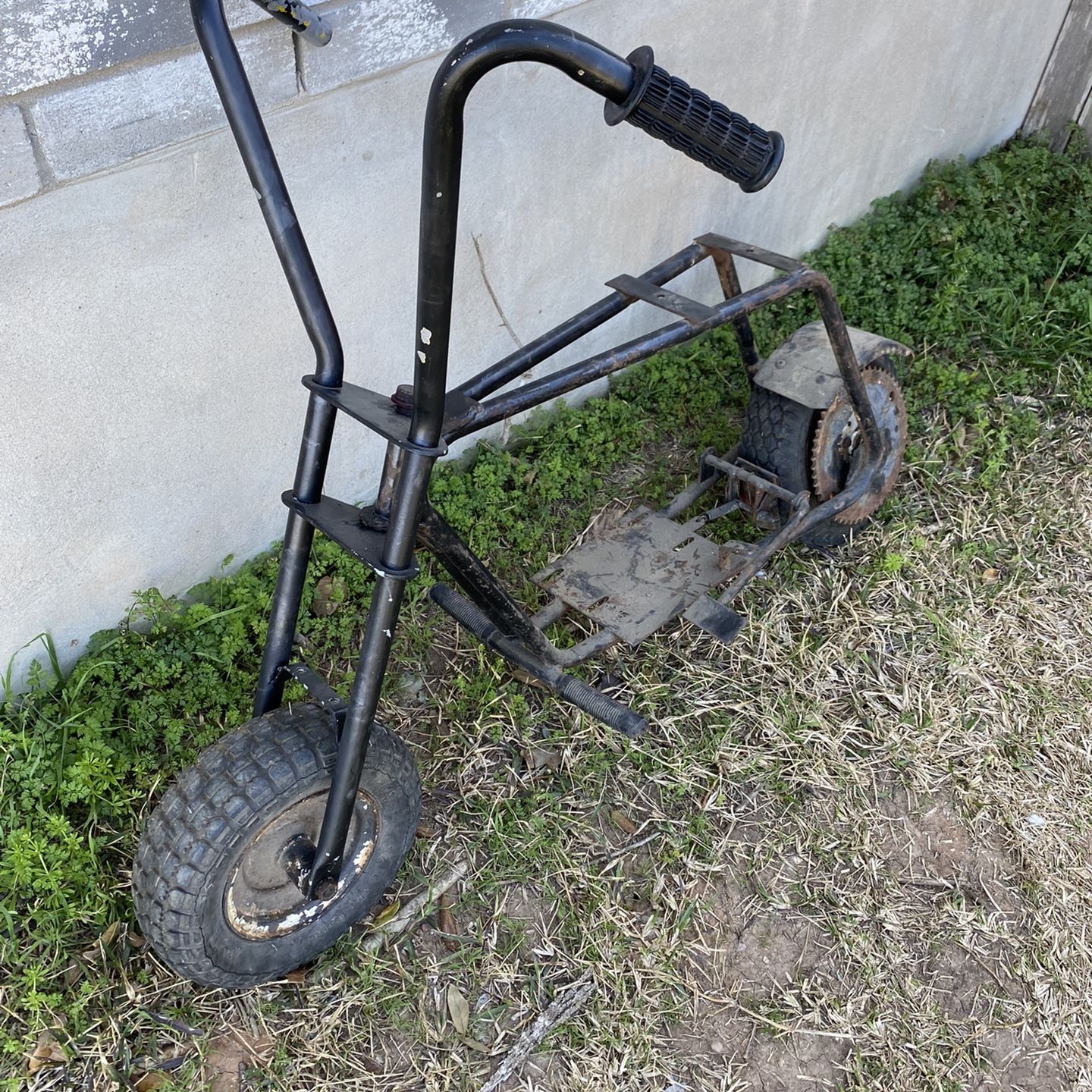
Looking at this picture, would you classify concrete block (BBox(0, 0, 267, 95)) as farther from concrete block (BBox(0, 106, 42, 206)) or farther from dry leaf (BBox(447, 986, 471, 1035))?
dry leaf (BBox(447, 986, 471, 1035))

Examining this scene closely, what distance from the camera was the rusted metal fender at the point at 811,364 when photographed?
3.20 meters

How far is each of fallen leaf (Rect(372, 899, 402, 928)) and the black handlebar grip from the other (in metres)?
1.93

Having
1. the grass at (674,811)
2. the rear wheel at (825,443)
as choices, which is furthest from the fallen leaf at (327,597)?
the rear wheel at (825,443)

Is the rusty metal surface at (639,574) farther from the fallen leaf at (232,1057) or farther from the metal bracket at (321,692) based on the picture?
the fallen leaf at (232,1057)

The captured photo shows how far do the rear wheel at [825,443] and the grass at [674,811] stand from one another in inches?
9.2

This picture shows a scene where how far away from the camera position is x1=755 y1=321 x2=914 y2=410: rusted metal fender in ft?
10.5

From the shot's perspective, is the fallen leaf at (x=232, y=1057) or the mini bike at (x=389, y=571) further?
the fallen leaf at (x=232, y=1057)

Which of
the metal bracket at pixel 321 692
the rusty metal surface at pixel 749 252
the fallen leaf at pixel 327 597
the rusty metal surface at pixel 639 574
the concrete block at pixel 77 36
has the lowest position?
the fallen leaf at pixel 327 597

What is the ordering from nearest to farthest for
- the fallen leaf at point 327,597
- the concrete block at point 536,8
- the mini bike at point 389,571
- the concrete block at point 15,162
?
the mini bike at point 389,571, the concrete block at point 15,162, the concrete block at point 536,8, the fallen leaf at point 327,597

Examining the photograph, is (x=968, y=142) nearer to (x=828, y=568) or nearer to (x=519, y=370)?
(x=828, y=568)

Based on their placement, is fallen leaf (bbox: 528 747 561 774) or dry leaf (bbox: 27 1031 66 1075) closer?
dry leaf (bbox: 27 1031 66 1075)

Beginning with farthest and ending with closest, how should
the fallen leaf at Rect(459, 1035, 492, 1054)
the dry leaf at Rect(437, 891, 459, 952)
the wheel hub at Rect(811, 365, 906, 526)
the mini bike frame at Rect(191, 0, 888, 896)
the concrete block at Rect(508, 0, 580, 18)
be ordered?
the wheel hub at Rect(811, 365, 906, 526) → the concrete block at Rect(508, 0, 580, 18) → the dry leaf at Rect(437, 891, 459, 952) → the fallen leaf at Rect(459, 1035, 492, 1054) → the mini bike frame at Rect(191, 0, 888, 896)

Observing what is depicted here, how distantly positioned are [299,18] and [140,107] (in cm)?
47

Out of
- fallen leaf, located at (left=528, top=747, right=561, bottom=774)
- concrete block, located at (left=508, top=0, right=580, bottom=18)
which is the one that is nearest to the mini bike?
fallen leaf, located at (left=528, top=747, right=561, bottom=774)
